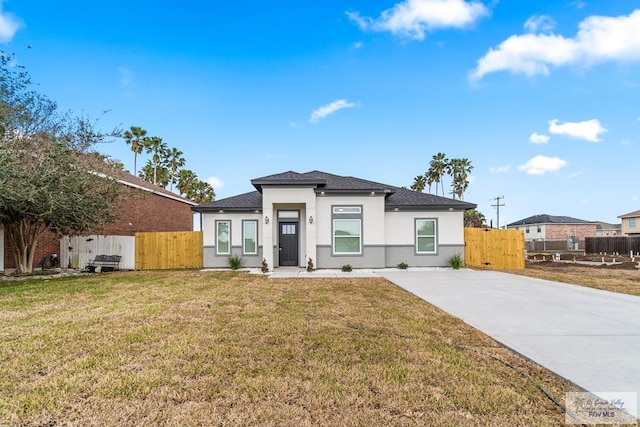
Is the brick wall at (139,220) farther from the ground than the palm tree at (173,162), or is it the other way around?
the palm tree at (173,162)

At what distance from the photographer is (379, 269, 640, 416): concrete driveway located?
3574mm

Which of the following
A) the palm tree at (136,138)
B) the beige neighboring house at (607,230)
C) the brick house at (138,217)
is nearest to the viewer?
the brick house at (138,217)

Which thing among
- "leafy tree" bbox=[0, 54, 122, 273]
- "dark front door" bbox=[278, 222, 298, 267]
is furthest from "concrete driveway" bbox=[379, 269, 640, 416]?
"leafy tree" bbox=[0, 54, 122, 273]

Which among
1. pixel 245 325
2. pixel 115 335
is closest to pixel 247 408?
pixel 245 325

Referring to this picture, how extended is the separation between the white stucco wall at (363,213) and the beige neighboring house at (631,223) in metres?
39.4

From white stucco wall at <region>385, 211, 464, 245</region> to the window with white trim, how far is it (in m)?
1.50

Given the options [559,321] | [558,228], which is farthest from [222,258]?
[558,228]

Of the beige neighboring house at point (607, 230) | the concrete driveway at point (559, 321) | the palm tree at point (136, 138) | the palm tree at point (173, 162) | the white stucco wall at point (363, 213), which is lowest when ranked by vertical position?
the concrete driveway at point (559, 321)

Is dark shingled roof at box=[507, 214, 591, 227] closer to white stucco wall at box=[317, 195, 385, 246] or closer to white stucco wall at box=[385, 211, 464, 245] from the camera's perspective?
Answer: white stucco wall at box=[385, 211, 464, 245]

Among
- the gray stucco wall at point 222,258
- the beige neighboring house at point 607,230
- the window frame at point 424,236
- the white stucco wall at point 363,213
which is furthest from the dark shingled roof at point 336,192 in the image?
the beige neighboring house at point 607,230

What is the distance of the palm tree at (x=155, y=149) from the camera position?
3190 centimetres

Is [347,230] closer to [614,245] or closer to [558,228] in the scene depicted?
[614,245]

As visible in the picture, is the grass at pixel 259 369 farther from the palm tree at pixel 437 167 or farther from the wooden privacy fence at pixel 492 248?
the palm tree at pixel 437 167

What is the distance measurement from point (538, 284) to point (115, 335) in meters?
11.6
